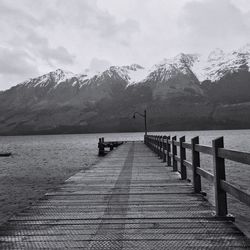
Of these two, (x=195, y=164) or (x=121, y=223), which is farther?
(x=195, y=164)

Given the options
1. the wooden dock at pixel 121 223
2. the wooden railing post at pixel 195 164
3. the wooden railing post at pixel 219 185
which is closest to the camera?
the wooden dock at pixel 121 223

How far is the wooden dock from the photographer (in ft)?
17.2

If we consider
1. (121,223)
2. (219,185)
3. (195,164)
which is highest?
(195,164)

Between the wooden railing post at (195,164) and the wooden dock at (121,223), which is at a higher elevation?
the wooden railing post at (195,164)

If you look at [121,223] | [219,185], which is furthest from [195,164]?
[121,223]

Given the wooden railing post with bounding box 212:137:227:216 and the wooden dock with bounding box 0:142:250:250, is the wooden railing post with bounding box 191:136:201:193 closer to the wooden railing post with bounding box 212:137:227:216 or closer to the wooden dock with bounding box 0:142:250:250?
the wooden dock with bounding box 0:142:250:250

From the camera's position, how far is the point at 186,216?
673cm

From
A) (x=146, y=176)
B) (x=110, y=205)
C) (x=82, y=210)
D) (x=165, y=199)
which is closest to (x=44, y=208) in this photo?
(x=82, y=210)

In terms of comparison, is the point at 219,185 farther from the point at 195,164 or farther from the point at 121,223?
the point at 195,164

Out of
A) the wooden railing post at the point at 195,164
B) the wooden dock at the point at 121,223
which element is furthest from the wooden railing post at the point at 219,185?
the wooden railing post at the point at 195,164

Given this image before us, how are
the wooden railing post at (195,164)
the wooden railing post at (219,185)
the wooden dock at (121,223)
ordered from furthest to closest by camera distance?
the wooden railing post at (195,164) → the wooden railing post at (219,185) → the wooden dock at (121,223)

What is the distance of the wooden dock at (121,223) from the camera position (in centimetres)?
525

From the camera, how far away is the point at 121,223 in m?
6.32

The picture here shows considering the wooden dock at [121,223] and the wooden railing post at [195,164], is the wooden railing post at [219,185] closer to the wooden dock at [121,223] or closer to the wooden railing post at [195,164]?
the wooden dock at [121,223]
